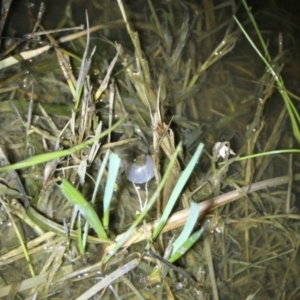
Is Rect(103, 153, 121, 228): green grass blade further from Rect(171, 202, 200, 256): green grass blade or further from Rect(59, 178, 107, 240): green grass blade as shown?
Rect(171, 202, 200, 256): green grass blade

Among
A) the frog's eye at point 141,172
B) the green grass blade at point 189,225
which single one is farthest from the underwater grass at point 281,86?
the green grass blade at point 189,225

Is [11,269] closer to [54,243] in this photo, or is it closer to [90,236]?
[54,243]

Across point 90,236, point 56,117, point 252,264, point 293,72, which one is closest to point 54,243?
point 90,236

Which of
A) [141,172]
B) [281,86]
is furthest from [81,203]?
[281,86]

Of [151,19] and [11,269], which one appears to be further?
[151,19]

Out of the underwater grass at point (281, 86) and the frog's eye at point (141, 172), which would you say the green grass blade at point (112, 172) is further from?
the underwater grass at point (281, 86)

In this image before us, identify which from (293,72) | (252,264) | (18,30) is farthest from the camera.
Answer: (293,72)

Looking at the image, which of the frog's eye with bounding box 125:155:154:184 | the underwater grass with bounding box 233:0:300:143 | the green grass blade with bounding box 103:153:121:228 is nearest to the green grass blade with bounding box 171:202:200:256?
the green grass blade with bounding box 103:153:121:228
